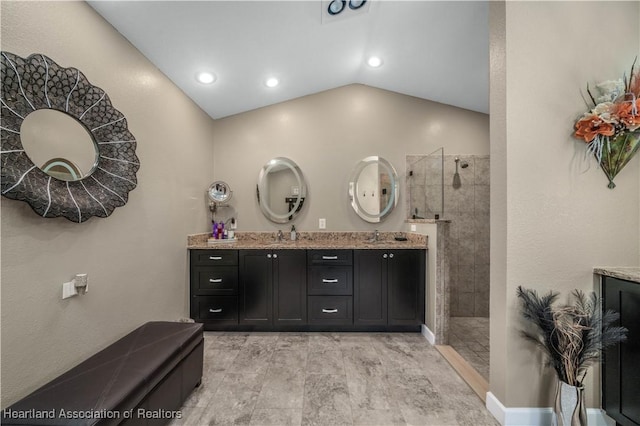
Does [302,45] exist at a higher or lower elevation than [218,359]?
higher

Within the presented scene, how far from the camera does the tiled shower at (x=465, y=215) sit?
3.17 m

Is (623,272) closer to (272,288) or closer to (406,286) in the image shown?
(406,286)

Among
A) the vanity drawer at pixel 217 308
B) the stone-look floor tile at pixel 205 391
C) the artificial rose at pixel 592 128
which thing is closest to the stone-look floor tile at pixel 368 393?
the stone-look floor tile at pixel 205 391

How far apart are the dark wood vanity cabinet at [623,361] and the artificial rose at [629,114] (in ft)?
2.82

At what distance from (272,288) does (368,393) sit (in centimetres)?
135

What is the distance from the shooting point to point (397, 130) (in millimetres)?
3244

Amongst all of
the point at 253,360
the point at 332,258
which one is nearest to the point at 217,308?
the point at 253,360

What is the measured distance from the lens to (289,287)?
2.66 meters

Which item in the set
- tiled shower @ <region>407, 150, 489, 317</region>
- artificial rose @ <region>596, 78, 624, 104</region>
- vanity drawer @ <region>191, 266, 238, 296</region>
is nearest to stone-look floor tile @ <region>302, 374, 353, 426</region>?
vanity drawer @ <region>191, 266, 238, 296</region>

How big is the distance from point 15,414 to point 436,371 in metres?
2.47

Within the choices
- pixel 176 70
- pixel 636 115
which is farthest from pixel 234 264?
pixel 636 115

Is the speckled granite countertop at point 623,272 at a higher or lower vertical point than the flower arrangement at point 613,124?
lower

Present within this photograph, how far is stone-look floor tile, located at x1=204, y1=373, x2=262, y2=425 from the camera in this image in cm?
152

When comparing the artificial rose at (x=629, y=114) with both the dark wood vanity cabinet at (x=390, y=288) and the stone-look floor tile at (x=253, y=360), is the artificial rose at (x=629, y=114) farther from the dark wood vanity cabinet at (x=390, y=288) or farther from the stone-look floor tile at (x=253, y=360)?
the stone-look floor tile at (x=253, y=360)
